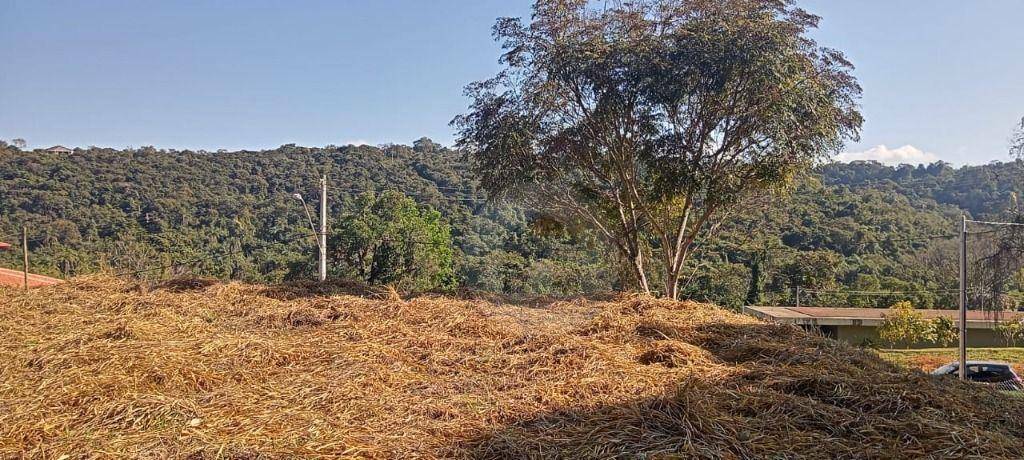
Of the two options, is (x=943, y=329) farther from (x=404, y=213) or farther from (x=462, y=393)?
(x=462, y=393)

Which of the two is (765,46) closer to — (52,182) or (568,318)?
(568,318)

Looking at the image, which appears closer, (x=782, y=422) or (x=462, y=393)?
Result: (x=782, y=422)

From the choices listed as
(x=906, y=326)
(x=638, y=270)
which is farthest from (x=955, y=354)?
(x=638, y=270)

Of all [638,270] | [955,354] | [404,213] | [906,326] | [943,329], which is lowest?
[955,354]

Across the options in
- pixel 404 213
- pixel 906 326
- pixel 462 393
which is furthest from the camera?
pixel 404 213

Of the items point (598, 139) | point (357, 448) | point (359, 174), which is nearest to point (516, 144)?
point (598, 139)

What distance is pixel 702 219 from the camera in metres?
9.16

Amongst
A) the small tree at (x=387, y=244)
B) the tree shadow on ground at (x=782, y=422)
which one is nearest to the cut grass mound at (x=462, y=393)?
the tree shadow on ground at (x=782, y=422)

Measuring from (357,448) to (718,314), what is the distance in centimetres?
480

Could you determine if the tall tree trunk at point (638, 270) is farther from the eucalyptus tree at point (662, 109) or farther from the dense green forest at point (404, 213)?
the dense green forest at point (404, 213)

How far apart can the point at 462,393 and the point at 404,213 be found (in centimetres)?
1895

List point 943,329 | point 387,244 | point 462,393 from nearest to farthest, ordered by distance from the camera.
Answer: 1. point 462,393
2. point 943,329
3. point 387,244

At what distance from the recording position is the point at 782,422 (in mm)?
2564

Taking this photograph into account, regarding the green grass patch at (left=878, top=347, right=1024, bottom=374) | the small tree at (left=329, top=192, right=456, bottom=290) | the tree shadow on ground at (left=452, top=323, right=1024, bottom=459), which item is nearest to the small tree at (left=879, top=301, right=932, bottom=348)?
the green grass patch at (left=878, top=347, right=1024, bottom=374)
